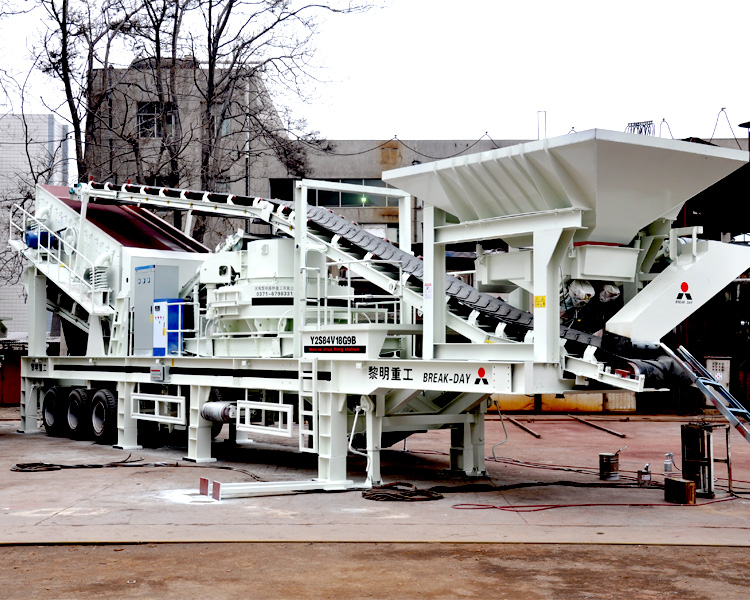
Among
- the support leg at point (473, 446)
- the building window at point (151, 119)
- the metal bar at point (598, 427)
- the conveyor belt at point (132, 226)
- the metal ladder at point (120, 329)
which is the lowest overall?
the metal bar at point (598, 427)

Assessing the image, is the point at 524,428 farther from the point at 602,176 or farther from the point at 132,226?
the point at 602,176

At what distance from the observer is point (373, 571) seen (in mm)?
7492

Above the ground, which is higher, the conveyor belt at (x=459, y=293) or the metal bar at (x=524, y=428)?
the conveyor belt at (x=459, y=293)

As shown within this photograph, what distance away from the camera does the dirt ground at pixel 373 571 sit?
22.5 ft

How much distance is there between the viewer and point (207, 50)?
27922 mm

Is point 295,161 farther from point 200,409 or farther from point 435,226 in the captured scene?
point 435,226

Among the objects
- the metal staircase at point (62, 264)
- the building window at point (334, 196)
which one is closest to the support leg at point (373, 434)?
the metal staircase at point (62, 264)

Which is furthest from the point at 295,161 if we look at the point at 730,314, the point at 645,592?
the point at 645,592

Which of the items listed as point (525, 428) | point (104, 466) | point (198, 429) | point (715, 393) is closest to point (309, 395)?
point (198, 429)

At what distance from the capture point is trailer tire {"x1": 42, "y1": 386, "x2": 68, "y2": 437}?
1852 centimetres

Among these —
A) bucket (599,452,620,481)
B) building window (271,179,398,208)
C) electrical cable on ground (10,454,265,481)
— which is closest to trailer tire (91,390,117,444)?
electrical cable on ground (10,454,265,481)

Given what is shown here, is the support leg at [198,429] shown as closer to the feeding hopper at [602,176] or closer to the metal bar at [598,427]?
the feeding hopper at [602,176]

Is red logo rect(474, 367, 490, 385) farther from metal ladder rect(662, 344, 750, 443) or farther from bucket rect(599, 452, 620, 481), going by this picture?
bucket rect(599, 452, 620, 481)

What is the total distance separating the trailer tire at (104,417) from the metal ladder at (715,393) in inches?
409
